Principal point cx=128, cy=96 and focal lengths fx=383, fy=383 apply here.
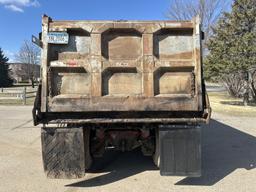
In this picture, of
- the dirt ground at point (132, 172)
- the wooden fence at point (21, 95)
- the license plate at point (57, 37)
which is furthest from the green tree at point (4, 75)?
the license plate at point (57, 37)

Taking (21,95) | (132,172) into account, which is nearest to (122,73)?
(132,172)

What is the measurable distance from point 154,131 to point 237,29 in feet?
53.4

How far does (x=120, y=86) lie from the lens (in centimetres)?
598

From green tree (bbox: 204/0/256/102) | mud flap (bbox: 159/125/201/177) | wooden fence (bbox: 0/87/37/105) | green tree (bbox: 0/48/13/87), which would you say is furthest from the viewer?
green tree (bbox: 0/48/13/87)

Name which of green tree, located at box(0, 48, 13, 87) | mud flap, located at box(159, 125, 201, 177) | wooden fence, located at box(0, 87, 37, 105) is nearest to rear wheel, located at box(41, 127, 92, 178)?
mud flap, located at box(159, 125, 201, 177)

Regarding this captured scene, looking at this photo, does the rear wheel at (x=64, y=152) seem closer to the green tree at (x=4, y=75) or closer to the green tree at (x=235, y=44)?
the green tree at (x=235, y=44)

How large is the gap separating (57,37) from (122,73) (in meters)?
1.14

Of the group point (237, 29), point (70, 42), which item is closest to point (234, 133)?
point (70, 42)

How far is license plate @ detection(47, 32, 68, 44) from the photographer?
19.1 ft

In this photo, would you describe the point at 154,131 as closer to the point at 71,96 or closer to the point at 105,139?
the point at 105,139

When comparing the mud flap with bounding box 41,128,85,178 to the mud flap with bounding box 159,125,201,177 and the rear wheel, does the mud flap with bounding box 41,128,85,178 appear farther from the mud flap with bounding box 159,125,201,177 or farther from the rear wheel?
the mud flap with bounding box 159,125,201,177

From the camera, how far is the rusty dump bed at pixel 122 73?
5.84m

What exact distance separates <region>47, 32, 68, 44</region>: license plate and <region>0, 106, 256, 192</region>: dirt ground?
7.20 feet

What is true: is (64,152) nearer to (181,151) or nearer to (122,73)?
(122,73)
